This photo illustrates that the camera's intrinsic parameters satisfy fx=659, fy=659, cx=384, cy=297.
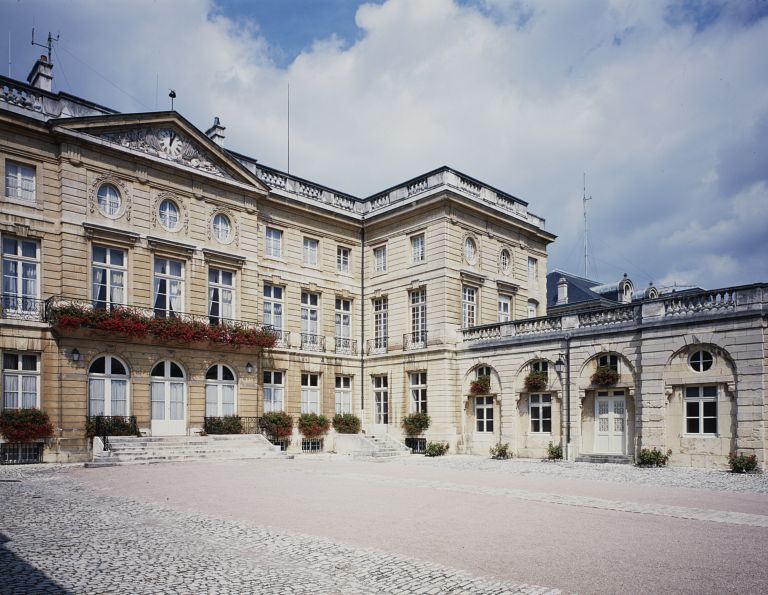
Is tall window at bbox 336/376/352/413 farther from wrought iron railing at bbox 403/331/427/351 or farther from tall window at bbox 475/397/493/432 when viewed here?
tall window at bbox 475/397/493/432

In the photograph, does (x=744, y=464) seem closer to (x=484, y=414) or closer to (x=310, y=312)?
(x=484, y=414)

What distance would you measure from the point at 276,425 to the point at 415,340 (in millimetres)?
6427

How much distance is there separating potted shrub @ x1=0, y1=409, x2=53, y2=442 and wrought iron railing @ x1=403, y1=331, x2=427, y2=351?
13.2 meters

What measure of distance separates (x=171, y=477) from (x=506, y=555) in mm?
9764

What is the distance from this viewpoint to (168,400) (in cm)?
2178

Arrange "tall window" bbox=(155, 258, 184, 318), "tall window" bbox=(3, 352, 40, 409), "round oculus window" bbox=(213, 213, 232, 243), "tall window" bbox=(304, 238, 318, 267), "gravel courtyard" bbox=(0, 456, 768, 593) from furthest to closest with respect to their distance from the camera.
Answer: "tall window" bbox=(304, 238, 318, 267) → "round oculus window" bbox=(213, 213, 232, 243) → "tall window" bbox=(155, 258, 184, 318) → "tall window" bbox=(3, 352, 40, 409) → "gravel courtyard" bbox=(0, 456, 768, 593)

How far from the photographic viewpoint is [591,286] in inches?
1666

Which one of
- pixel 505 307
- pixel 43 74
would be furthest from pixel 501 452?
pixel 43 74

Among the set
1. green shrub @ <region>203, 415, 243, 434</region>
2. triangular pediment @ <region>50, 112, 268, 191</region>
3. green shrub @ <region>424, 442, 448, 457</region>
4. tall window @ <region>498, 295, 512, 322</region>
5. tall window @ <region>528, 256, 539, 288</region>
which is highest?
triangular pediment @ <region>50, 112, 268, 191</region>

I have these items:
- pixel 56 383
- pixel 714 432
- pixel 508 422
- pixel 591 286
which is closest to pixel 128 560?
pixel 56 383

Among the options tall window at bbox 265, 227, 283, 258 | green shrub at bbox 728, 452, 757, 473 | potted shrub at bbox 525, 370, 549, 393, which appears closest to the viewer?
green shrub at bbox 728, 452, 757, 473

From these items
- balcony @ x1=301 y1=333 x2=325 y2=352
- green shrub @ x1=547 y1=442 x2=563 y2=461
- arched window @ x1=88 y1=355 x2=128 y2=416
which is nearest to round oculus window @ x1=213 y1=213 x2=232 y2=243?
balcony @ x1=301 y1=333 x2=325 y2=352

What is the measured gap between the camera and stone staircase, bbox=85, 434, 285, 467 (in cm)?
1836

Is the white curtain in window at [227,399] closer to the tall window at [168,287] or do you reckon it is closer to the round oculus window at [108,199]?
the tall window at [168,287]
